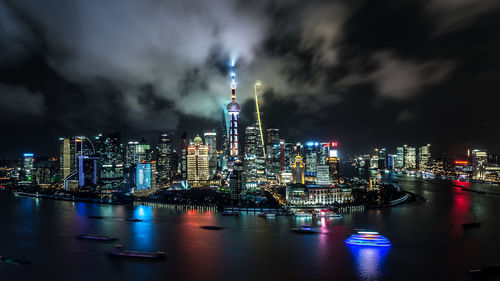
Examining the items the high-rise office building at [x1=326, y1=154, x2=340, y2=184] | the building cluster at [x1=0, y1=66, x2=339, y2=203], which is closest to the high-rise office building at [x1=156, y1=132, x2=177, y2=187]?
the building cluster at [x1=0, y1=66, x2=339, y2=203]

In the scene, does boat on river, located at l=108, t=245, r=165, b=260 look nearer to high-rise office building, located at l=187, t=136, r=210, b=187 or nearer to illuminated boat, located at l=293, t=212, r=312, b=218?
illuminated boat, located at l=293, t=212, r=312, b=218

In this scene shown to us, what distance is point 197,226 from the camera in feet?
62.6

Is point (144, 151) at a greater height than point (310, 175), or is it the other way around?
point (144, 151)

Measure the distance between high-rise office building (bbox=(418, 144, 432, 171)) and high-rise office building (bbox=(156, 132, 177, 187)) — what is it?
166ft

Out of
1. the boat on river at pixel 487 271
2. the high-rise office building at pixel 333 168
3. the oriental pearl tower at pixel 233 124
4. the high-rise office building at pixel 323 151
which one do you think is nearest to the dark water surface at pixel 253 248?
the boat on river at pixel 487 271

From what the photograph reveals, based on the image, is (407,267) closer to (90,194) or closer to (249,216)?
(249,216)

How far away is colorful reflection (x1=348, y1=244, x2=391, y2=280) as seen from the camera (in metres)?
11.0

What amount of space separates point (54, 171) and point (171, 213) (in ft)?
125

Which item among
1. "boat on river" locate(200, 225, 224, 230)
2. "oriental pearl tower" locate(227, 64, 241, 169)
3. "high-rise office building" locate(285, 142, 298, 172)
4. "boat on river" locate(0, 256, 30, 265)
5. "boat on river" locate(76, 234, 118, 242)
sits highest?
"oriental pearl tower" locate(227, 64, 241, 169)

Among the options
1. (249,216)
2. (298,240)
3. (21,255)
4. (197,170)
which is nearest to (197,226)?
(249,216)

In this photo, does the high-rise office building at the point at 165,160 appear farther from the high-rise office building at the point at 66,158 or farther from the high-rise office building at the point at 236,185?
the high-rise office building at the point at 236,185

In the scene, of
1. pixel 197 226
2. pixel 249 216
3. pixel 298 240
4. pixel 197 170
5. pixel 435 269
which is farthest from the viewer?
pixel 197 170

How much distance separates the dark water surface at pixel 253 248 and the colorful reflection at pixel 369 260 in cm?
3

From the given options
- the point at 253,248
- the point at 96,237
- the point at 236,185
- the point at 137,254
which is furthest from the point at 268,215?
the point at 137,254
